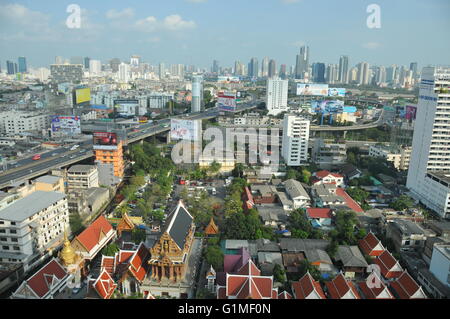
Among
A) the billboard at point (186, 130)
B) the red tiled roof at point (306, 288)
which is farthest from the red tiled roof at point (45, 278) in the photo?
the billboard at point (186, 130)

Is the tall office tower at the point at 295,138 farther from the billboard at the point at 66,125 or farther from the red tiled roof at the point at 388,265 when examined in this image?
the billboard at the point at 66,125

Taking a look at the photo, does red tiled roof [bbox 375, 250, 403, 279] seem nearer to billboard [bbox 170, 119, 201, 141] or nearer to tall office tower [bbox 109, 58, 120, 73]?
billboard [bbox 170, 119, 201, 141]

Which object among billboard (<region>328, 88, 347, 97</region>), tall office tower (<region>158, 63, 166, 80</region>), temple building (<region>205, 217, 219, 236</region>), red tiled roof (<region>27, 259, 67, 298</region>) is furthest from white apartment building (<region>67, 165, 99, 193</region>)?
tall office tower (<region>158, 63, 166, 80</region>)

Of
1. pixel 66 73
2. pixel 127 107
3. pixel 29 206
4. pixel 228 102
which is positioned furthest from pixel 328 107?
pixel 66 73
